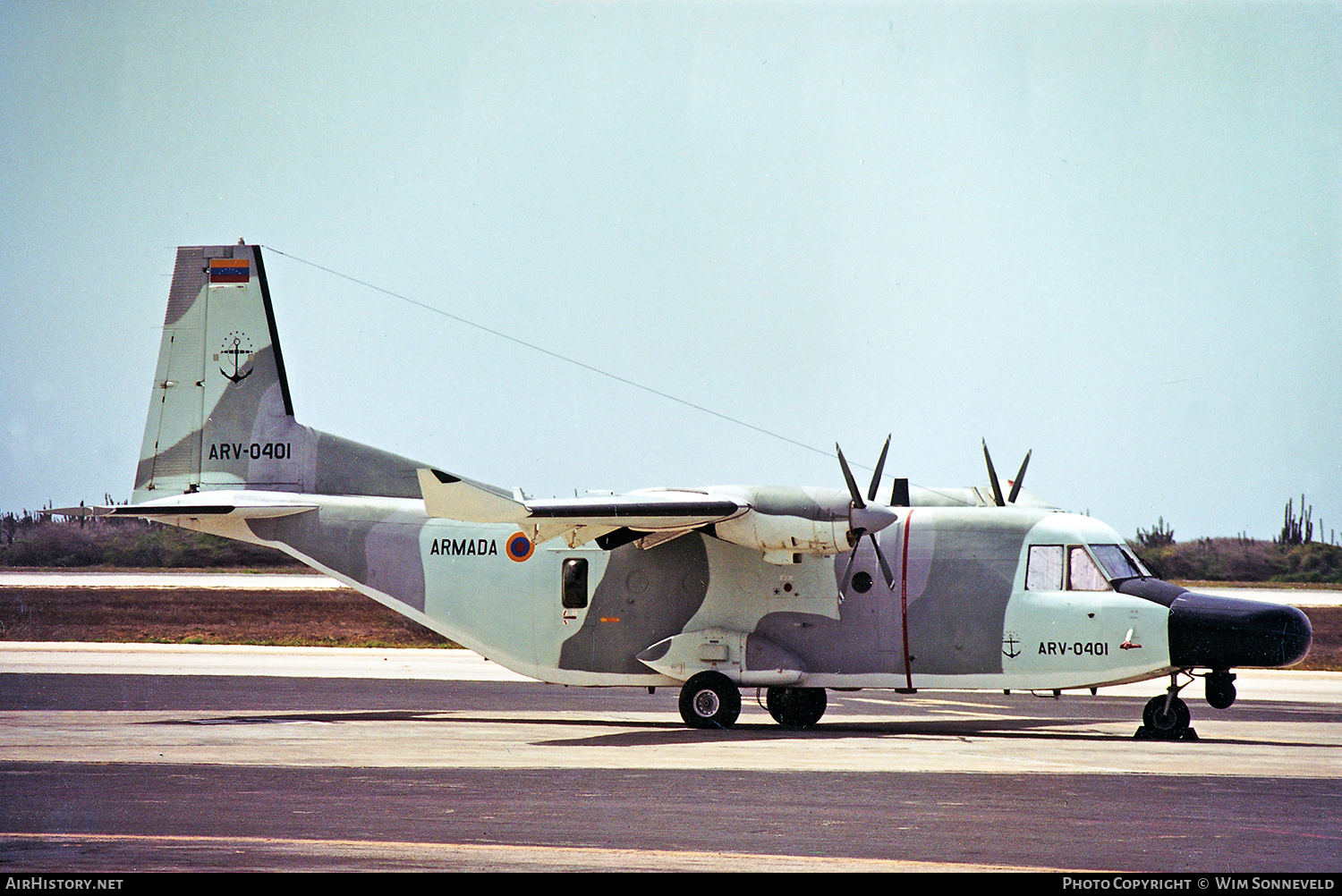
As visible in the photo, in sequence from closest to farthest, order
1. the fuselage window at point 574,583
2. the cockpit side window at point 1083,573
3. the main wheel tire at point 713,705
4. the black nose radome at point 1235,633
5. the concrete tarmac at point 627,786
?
1. the concrete tarmac at point 627,786
2. the black nose radome at point 1235,633
3. the cockpit side window at point 1083,573
4. the main wheel tire at point 713,705
5. the fuselage window at point 574,583

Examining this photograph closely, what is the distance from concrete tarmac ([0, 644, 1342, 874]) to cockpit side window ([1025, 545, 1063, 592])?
2150 millimetres

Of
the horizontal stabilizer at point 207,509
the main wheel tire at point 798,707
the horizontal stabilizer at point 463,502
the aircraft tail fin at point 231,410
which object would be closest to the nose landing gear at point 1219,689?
the main wheel tire at point 798,707

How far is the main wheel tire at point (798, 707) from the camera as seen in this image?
1930 centimetres

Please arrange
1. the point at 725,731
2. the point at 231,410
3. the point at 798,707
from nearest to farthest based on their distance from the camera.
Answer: the point at 725,731 < the point at 798,707 < the point at 231,410

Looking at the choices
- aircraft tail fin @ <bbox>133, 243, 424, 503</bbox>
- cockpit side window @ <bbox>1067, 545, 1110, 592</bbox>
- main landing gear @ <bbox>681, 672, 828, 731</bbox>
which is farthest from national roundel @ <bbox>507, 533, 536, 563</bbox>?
cockpit side window @ <bbox>1067, 545, 1110, 592</bbox>

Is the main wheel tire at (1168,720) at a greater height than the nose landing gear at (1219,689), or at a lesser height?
lesser

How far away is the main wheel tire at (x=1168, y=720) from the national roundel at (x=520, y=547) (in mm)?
9518

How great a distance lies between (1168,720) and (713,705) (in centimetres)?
635

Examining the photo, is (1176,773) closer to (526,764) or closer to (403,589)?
(526,764)

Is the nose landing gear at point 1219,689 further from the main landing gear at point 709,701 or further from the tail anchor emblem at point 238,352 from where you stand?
the tail anchor emblem at point 238,352

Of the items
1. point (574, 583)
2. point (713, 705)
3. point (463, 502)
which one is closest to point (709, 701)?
point (713, 705)

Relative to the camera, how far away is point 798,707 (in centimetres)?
1934

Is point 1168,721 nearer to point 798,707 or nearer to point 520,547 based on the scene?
point 798,707

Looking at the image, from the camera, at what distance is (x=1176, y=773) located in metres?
13.5
